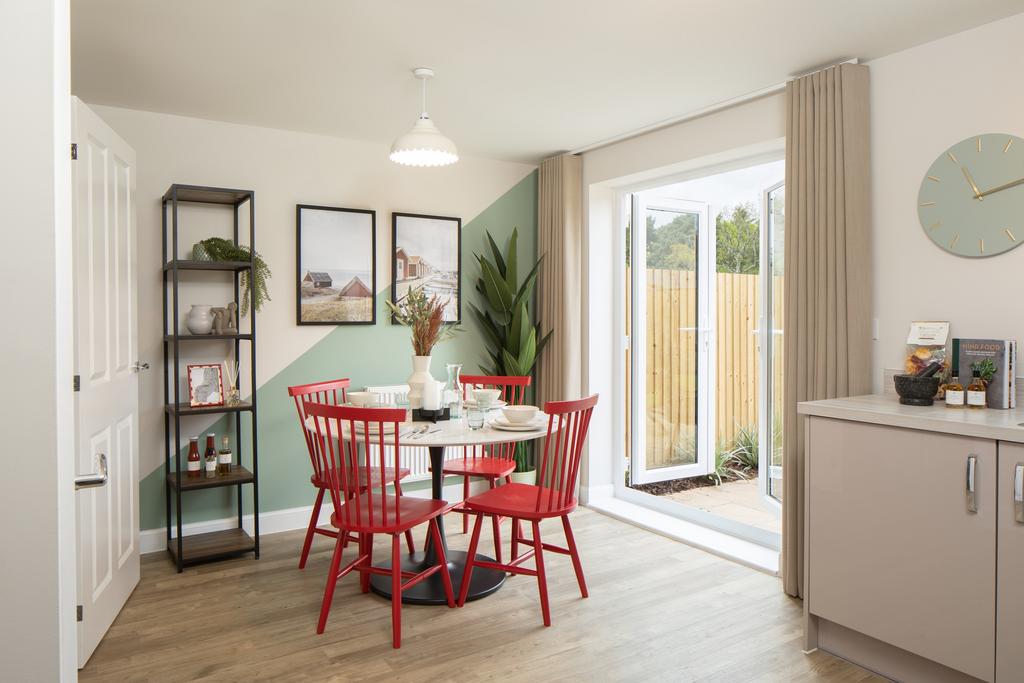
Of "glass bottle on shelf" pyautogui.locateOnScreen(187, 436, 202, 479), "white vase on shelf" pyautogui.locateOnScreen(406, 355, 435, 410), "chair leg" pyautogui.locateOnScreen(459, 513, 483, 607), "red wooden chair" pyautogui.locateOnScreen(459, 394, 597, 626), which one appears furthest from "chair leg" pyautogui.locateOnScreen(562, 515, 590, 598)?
"glass bottle on shelf" pyautogui.locateOnScreen(187, 436, 202, 479)

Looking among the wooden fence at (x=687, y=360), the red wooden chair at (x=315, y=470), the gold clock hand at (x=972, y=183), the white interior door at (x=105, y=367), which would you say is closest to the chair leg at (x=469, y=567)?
the red wooden chair at (x=315, y=470)

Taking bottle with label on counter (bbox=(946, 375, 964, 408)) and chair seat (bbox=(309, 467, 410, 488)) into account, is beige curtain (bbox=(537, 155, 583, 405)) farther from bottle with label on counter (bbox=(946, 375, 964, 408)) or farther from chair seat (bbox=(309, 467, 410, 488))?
bottle with label on counter (bbox=(946, 375, 964, 408))

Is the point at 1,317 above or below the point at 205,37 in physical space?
below

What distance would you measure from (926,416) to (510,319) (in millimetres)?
2919

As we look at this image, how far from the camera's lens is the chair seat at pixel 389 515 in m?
2.74

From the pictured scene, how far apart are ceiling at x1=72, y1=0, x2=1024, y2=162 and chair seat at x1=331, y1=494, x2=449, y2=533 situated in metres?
1.95

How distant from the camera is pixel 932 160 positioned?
286cm

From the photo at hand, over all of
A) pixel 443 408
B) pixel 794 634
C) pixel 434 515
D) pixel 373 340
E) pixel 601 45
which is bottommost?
pixel 794 634

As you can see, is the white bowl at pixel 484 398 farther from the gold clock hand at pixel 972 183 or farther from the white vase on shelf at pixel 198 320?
the gold clock hand at pixel 972 183

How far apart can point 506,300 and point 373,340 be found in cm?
98

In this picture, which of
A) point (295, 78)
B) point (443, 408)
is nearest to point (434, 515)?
point (443, 408)

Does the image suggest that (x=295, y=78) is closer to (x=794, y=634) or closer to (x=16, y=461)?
(x=16, y=461)

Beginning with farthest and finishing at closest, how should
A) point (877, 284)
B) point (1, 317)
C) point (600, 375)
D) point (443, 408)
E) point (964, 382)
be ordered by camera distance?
point (600, 375) → point (443, 408) → point (877, 284) → point (964, 382) → point (1, 317)

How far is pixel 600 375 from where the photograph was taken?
4.91 m
